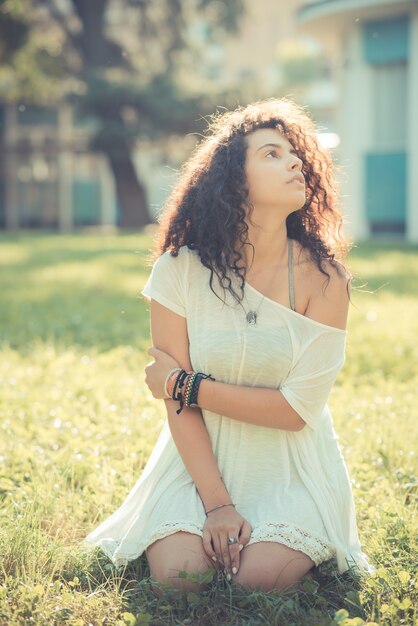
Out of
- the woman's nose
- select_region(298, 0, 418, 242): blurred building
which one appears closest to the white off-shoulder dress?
the woman's nose

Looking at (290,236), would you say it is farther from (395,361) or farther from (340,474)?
(395,361)

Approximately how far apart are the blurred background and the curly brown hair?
13449 mm

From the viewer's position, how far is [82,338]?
7637 mm

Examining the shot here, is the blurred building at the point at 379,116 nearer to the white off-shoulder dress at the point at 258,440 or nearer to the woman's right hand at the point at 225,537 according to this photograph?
the white off-shoulder dress at the point at 258,440

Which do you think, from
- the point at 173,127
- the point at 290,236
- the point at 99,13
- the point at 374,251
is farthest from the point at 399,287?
the point at 99,13

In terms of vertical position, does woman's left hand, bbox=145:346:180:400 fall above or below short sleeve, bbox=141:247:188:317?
below

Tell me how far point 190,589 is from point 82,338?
5019mm

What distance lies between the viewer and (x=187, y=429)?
2945mm

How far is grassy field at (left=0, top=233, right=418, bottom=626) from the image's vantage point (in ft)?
8.87

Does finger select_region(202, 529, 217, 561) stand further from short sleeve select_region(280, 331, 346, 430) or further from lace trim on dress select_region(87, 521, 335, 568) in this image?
short sleeve select_region(280, 331, 346, 430)

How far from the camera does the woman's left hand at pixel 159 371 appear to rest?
2967mm

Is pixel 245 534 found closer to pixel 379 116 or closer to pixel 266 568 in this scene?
pixel 266 568

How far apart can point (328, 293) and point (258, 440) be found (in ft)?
1.81

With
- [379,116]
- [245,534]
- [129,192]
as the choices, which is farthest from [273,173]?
[129,192]
